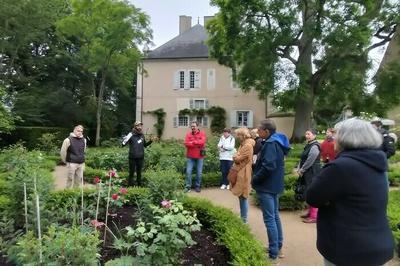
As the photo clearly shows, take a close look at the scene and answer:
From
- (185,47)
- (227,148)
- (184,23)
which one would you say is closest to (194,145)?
(227,148)

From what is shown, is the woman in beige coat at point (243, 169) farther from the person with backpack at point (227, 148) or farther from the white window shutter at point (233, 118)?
the white window shutter at point (233, 118)

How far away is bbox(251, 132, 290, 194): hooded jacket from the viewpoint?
559 centimetres

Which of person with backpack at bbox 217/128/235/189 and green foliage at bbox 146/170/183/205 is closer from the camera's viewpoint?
green foliage at bbox 146/170/183/205

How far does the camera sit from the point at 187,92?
37.8 meters

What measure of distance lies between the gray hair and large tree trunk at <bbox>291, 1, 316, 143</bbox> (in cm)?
1983

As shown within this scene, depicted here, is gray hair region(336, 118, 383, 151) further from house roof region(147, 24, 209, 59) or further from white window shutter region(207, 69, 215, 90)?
house roof region(147, 24, 209, 59)

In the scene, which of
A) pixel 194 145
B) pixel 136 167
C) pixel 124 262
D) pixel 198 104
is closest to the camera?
pixel 124 262

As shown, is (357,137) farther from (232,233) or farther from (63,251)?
(232,233)

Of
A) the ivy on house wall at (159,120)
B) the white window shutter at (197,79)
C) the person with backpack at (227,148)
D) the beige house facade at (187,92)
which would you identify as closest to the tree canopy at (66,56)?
the beige house facade at (187,92)

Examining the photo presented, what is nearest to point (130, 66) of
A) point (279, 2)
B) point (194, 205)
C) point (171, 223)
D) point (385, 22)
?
point (279, 2)

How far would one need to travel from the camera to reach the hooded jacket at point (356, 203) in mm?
3055

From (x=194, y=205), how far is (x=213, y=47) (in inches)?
852

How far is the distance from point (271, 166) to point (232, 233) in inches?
37.2

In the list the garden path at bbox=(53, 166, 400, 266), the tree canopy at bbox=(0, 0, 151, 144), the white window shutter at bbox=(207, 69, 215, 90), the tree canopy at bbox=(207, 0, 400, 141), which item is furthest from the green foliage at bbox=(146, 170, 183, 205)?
the white window shutter at bbox=(207, 69, 215, 90)
